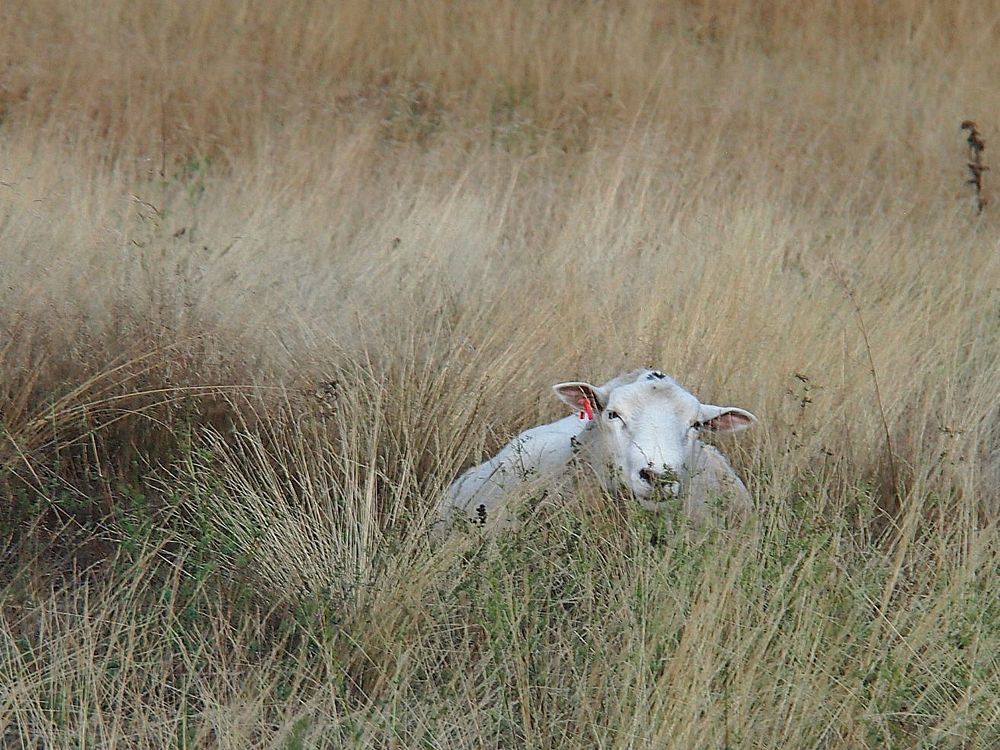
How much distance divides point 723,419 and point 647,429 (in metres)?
0.43

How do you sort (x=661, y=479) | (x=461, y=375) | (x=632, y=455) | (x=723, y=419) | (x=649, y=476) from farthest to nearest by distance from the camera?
(x=461, y=375) < (x=723, y=419) < (x=632, y=455) < (x=649, y=476) < (x=661, y=479)

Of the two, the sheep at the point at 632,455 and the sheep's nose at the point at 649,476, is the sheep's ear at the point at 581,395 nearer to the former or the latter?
the sheep at the point at 632,455

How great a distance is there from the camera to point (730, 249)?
6.14 m

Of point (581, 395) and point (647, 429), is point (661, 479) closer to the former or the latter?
point (647, 429)

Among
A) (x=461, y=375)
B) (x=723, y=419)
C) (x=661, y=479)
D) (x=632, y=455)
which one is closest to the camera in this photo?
(x=661, y=479)

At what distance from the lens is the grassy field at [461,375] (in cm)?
312

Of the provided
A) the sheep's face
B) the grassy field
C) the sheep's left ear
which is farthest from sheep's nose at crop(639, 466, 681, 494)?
the sheep's left ear

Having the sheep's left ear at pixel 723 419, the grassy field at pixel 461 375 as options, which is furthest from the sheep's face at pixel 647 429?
the grassy field at pixel 461 375

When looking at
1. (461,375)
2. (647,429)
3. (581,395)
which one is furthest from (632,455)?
(461,375)

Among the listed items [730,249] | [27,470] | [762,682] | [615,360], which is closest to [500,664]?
[762,682]

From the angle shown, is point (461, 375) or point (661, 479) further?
point (461, 375)

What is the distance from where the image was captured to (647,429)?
3.91 m

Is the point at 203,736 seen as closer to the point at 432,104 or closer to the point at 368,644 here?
the point at 368,644

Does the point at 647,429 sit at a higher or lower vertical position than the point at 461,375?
higher
